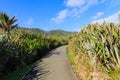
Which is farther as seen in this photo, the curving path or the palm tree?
the palm tree

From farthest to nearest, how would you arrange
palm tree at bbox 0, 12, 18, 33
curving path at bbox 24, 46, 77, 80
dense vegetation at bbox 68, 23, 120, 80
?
palm tree at bbox 0, 12, 18, 33 → curving path at bbox 24, 46, 77, 80 → dense vegetation at bbox 68, 23, 120, 80

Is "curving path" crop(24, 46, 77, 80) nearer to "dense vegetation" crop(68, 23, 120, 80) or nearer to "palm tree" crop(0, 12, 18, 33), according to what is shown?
"dense vegetation" crop(68, 23, 120, 80)

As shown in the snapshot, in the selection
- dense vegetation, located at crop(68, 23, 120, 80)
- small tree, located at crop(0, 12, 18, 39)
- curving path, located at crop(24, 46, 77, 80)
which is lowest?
curving path, located at crop(24, 46, 77, 80)

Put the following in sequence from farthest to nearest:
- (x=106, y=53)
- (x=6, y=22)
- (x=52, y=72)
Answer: (x=6, y=22) < (x=52, y=72) < (x=106, y=53)

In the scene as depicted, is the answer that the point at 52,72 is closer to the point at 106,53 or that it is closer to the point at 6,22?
the point at 106,53

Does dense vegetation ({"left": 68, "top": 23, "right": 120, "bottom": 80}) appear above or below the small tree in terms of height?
below

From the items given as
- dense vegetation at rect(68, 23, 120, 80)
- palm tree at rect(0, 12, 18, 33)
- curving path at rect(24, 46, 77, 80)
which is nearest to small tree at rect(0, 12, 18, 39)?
palm tree at rect(0, 12, 18, 33)

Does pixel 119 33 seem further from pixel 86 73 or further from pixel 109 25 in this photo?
pixel 86 73

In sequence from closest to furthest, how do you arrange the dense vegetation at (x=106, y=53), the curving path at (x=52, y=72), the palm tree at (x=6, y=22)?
1. the dense vegetation at (x=106, y=53)
2. the curving path at (x=52, y=72)
3. the palm tree at (x=6, y=22)

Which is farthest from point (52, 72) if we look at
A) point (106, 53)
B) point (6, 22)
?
point (6, 22)

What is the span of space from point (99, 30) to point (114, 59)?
2.74 metres

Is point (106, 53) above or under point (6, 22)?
under

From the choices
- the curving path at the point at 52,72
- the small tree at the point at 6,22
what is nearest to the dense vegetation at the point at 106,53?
the curving path at the point at 52,72

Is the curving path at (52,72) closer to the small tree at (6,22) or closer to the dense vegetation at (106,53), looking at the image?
the dense vegetation at (106,53)
